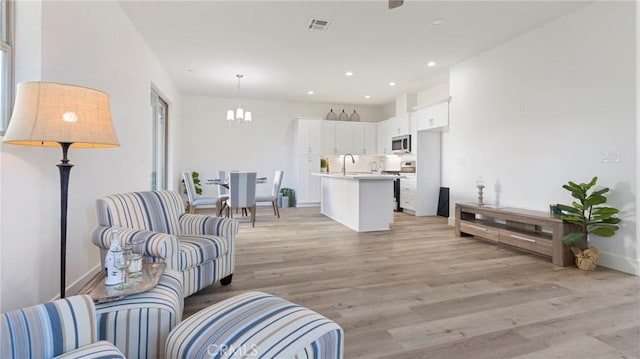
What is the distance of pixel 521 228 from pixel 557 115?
143cm

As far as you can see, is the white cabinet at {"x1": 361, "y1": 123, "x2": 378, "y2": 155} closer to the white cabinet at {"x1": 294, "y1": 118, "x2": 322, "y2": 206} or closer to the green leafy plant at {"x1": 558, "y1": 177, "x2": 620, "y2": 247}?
the white cabinet at {"x1": 294, "y1": 118, "x2": 322, "y2": 206}

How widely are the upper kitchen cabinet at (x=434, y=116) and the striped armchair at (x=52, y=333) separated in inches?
218

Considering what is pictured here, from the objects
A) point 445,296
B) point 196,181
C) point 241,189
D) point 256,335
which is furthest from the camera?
point 196,181

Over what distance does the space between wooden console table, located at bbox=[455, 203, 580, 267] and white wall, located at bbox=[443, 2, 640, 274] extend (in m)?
0.30

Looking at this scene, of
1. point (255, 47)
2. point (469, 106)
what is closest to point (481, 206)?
point (469, 106)

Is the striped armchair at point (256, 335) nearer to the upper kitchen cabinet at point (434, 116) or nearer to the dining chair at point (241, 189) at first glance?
the dining chair at point (241, 189)

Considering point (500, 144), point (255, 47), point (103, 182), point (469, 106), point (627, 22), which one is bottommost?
point (103, 182)

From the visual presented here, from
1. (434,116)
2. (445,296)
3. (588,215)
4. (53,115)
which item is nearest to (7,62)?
(53,115)

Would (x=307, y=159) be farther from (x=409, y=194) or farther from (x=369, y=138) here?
(x=409, y=194)

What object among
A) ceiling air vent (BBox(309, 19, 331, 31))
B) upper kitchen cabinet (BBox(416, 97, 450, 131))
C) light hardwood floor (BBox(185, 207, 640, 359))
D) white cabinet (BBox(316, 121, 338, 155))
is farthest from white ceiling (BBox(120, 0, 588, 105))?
light hardwood floor (BBox(185, 207, 640, 359))

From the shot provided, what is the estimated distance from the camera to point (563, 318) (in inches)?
81.5

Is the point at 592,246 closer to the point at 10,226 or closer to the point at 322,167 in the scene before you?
the point at 10,226

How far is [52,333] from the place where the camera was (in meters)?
1.01

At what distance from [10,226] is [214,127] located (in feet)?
20.4
